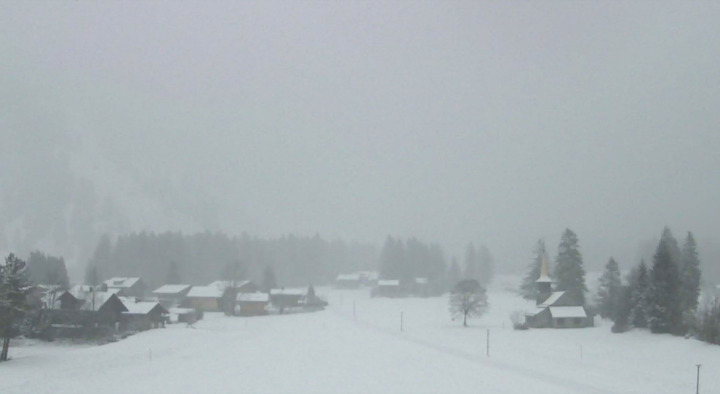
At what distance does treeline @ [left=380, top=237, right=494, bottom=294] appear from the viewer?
126688mm

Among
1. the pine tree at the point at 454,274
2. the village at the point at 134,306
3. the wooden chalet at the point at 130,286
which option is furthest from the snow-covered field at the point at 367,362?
the pine tree at the point at 454,274

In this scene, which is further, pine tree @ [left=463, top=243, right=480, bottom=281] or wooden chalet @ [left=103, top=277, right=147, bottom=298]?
pine tree @ [left=463, top=243, right=480, bottom=281]

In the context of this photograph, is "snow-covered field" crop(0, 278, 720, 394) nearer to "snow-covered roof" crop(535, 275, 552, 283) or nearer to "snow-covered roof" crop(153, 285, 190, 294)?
"snow-covered roof" crop(535, 275, 552, 283)

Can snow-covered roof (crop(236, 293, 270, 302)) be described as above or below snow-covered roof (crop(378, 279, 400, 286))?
below

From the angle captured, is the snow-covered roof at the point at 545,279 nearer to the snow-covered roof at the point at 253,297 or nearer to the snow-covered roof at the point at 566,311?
the snow-covered roof at the point at 566,311

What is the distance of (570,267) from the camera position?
78500 millimetres

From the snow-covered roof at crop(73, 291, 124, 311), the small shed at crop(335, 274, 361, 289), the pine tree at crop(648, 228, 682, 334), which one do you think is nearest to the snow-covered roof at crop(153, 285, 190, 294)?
the snow-covered roof at crop(73, 291, 124, 311)

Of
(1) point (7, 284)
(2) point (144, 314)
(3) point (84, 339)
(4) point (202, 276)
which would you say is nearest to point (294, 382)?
(1) point (7, 284)

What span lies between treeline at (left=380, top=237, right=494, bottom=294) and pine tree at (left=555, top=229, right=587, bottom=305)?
44374mm

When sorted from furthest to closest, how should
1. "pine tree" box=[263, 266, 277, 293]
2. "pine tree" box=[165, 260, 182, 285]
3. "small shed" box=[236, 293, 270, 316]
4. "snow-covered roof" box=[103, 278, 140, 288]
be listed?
1. "pine tree" box=[263, 266, 277, 293]
2. "pine tree" box=[165, 260, 182, 285]
3. "snow-covered roof" box=[103, 278, 140, 288]
4. "small shed" box=[236, 293, 270, 316]

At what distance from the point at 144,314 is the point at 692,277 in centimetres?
6651

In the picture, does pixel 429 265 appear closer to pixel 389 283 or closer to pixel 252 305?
pixel 389 283

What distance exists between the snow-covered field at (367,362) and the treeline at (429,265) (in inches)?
2254

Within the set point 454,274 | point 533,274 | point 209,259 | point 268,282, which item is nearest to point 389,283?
point 454,274
